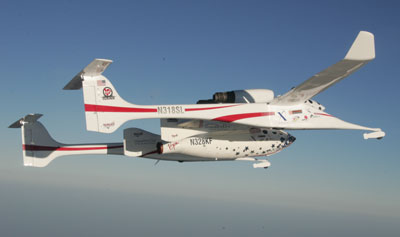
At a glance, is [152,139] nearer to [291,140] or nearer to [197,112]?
[197,112]

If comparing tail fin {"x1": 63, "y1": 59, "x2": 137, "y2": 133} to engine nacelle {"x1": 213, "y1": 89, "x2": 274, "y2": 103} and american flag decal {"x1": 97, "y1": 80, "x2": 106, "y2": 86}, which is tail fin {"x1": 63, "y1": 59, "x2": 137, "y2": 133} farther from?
engine nacelle {"x1": 213, "y1": 89, "x2": 274, "y2": 103}

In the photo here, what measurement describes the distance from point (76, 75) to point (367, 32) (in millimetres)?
13136

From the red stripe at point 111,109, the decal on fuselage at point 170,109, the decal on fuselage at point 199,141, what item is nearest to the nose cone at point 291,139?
the decal on fuselage at point 199,141

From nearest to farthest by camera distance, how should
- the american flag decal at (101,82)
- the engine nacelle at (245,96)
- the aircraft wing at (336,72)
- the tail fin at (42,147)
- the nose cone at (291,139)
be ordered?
1. the aircraft wing at (336,72)
2. the american flag decal at (101,82)
3. the engine nacelle at (245,96)
4. the tail fin at (42,147)
5. the nose cone at (291,139)

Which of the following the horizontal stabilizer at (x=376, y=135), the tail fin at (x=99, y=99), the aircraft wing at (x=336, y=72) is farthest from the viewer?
the horizontal stabilizer at (x=376, y=135)

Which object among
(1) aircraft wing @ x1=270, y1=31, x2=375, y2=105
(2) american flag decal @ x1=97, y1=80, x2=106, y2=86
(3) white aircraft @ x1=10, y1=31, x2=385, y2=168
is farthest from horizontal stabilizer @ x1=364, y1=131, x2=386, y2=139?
(2) american flag decal @ x1=97, y1=80, x2=106, y2=86

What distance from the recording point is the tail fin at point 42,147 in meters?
24.7

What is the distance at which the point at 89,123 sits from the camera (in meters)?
19.0

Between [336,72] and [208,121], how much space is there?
7087 mm

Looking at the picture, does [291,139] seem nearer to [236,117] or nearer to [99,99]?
[236,117]

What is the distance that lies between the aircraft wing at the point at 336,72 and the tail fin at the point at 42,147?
1034 cm

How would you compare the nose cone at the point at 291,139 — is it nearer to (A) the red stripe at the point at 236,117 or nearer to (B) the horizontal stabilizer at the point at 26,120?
(A) the red stripe at the point at 236,117

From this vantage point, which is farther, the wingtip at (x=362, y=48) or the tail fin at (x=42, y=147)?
the tail fin at (x=42, y=147)

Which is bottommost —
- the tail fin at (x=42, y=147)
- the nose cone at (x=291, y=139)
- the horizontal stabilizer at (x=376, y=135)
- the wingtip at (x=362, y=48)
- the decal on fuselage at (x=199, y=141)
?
the horizontal stabilizer at (x=376, y=135)
